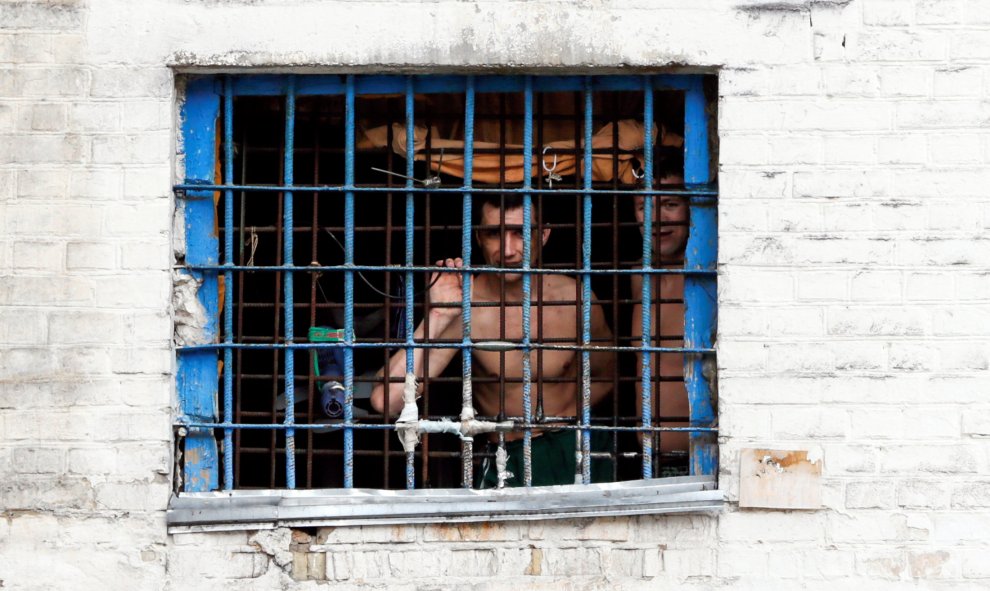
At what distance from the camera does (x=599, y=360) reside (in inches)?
154

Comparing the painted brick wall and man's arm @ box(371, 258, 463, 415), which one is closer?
the painted brick wall

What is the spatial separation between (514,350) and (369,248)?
4.17 ft

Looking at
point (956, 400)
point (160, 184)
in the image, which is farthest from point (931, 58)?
point (160, 184)

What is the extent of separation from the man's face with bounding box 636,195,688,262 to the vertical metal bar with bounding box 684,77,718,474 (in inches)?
4.8

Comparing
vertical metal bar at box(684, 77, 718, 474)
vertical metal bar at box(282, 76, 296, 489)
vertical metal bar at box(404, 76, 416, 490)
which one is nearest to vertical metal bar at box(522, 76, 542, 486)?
vertical metal bar at box(404, 76, 416, 490)

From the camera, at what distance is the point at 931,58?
11.0 ft

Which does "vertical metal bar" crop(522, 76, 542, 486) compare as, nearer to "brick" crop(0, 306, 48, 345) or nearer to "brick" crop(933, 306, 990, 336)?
"brick" crop(933, 306, 990, 336)

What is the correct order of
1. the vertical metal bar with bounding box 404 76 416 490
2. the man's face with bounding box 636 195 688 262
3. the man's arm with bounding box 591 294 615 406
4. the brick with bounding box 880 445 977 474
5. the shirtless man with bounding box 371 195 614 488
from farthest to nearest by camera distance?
the man's arm with bounding box 591 294 615 406, the shirtless man with bounding box 371 195 614 488, the man's face with bounding box 636 195 688 262, the vertical metal bar with bounding box 404 76 416 490, the brick with bounding box 880 445 977 474

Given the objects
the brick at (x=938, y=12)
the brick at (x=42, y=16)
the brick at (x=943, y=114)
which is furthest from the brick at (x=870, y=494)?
the brick at (x=42, y=16)

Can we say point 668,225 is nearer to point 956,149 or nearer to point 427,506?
point 956,149

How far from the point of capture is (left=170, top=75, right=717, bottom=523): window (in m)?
3.45

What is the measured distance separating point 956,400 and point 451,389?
1.94 meters

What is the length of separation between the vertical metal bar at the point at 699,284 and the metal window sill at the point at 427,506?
0.19m

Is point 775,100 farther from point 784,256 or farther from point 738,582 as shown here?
point 738,582
